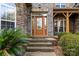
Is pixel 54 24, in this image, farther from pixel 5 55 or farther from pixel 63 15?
pixel 5 55

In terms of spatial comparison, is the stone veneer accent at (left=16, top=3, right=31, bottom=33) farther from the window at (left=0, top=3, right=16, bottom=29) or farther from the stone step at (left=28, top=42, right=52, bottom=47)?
the stone step at (left=28, top=42, right=52, bottom=47)

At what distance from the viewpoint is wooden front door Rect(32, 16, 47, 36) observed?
3.97 metres

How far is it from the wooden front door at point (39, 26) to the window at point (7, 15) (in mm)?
370

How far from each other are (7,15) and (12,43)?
48cm

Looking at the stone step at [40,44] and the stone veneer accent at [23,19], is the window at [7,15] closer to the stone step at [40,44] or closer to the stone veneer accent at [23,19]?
the stone veneer accent at [23,19]

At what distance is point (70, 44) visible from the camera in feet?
12.9

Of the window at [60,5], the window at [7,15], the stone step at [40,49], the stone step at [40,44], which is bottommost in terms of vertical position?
the stone step at [40,49]

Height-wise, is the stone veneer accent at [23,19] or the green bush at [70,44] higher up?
the stone veneer accent at [23,19]

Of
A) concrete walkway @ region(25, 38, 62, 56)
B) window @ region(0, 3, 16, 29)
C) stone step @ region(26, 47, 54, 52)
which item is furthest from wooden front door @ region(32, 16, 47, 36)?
window @ region(0, 3, 16, 29)

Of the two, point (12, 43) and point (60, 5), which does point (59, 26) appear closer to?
point (60, 5)

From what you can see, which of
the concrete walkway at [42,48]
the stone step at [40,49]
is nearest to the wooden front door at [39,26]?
the concrete walkway at [42,48]

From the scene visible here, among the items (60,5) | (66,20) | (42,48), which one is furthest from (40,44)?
(60,5)

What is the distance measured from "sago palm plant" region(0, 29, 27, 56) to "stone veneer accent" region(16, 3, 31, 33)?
0.11 meters

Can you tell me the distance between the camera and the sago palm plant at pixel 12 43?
153 inches
